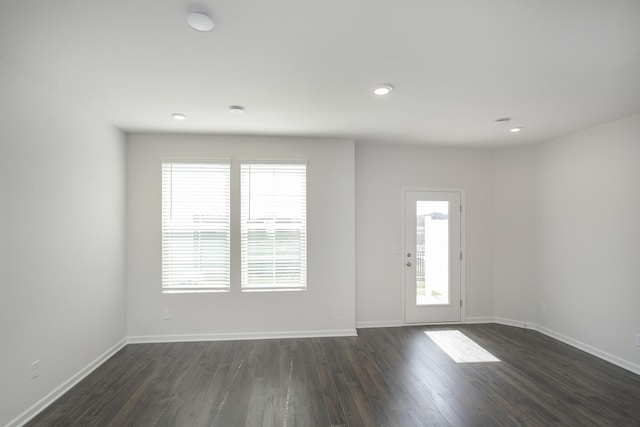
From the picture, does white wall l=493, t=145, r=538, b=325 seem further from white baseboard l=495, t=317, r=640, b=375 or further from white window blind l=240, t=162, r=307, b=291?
white window blind l=240, t=162, r=307, b=291

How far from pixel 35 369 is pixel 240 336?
2030 millimetres

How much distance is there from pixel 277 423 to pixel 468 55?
305 cm

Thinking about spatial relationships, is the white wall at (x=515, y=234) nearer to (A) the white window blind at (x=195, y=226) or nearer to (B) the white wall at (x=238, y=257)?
(B) the white wall at (x=238, y=257)

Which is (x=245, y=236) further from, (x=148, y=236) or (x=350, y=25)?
(x=350, y=25)

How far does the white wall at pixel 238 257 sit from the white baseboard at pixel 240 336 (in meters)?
0.01

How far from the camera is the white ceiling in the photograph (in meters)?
1.56

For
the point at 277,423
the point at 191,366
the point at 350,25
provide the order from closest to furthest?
1. the point at 350,25
2. the point at 277,423
3. the point at 191,366

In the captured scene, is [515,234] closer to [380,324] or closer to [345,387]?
[380,324]

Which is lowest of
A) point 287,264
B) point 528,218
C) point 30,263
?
point 287,264

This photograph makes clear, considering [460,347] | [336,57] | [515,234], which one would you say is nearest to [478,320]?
[460,347]

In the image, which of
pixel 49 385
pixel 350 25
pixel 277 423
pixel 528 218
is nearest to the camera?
pixel 350 25

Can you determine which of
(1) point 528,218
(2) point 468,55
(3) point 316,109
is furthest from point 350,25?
(1) point 528,218

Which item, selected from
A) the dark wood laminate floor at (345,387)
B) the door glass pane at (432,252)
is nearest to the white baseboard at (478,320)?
the door glass pane at (432,252)

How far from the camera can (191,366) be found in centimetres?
321
